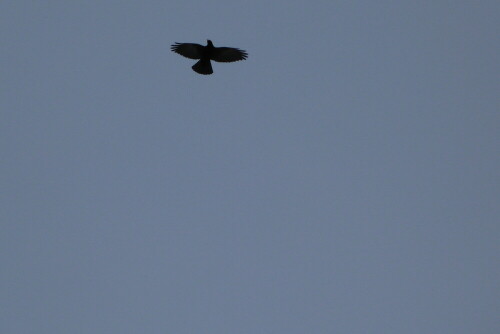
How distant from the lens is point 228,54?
41.2 meters

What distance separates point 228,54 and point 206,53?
618 millimetres

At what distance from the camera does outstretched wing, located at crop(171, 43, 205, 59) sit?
41.1m

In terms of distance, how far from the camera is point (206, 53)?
135 ft

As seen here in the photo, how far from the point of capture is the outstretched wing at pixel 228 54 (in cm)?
4112

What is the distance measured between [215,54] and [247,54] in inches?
35.0

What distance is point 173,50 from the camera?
41219 mm

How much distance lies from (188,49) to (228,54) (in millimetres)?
1115

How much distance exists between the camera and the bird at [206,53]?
41062mm

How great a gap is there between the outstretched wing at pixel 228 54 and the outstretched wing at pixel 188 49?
0.36 m

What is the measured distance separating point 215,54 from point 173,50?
117cm

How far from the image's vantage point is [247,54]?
41156 millimetres

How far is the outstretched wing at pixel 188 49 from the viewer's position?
41.1 m

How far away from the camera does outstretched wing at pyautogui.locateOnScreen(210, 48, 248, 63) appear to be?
41.1 m

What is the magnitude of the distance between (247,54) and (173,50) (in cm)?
205
